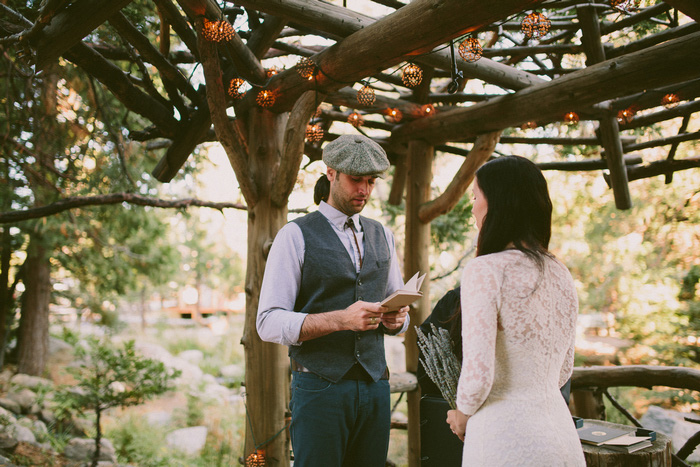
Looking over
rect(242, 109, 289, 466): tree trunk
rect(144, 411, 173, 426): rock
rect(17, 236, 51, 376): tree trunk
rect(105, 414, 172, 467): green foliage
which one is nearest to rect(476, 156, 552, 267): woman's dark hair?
rect(242, 109, 289, 466): tree trunk

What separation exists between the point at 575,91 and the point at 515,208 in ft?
6.40

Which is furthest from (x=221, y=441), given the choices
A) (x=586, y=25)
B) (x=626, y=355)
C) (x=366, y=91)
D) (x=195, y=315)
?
(x=195, y=315)

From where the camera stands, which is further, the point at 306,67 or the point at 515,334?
the point at 306,67

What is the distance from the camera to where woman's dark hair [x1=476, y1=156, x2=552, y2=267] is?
4.42 feet

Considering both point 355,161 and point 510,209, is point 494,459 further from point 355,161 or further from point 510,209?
point 355,161

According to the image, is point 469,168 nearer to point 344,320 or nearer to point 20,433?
point 344,320

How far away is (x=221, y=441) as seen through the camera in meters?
6.39

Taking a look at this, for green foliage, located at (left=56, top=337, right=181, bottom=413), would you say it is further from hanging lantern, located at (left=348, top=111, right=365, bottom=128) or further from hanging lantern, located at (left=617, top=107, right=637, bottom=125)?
hanging lantern, located at (left=617, top=107, right=637, bottom=125)

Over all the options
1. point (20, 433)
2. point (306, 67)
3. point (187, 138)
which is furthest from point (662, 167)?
point (20, 433)

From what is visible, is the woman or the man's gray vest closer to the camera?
the woman

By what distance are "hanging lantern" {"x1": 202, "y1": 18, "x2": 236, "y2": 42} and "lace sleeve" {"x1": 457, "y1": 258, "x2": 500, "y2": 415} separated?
191 centimetres

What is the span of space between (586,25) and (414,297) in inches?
96.1

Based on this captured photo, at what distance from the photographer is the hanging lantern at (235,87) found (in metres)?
3.05

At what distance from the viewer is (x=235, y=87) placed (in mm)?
3066
